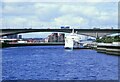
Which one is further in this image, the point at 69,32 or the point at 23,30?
the point at 69,32

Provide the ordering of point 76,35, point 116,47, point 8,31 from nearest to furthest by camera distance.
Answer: point 116,47 → point 8,31 → point 76,35

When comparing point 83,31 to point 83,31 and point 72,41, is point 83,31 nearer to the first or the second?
point 83,31

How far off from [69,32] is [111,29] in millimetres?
16907

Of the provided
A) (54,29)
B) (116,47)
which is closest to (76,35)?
(54,29)

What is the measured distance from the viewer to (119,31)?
138m

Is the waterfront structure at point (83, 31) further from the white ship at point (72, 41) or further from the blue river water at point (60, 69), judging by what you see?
the blue river water at point (60, 69)

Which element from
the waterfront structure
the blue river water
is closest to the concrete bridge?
the waterfront structure

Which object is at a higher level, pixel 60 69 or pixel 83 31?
pixel 83 31

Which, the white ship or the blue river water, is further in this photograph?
the white ship

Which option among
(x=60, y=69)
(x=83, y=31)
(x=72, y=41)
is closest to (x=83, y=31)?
(x=83, y=31)

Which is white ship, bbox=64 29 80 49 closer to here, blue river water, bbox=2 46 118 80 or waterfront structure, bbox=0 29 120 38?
waterfront structure, bbox=0 29 120 38

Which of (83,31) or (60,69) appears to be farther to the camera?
(83,31)

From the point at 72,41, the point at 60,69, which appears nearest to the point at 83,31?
the point at 72,41

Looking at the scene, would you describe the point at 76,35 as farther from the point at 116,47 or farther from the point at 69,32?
the point at 116,47
